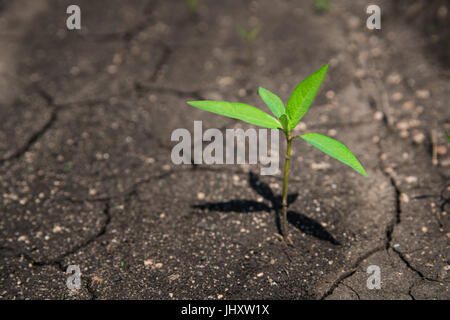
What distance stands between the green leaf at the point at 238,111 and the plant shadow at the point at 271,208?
23.4 inches

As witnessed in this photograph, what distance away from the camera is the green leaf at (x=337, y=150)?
3.73 feet

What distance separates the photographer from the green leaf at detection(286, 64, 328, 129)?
1.25 m

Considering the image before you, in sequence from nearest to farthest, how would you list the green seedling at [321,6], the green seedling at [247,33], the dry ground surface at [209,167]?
1. the dry ground surface at [209,167]
2. the green seedling at [247,33]
3. the green seedling at [321,6]

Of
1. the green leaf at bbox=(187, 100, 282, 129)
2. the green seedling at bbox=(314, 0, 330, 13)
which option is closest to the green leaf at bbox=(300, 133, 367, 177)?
the green leaf at bbox=(187, 100, 282, 129)

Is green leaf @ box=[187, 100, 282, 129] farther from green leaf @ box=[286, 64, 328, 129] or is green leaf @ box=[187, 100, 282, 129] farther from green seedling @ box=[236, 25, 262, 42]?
green seedling @ box=[236, 25, 262, 42]

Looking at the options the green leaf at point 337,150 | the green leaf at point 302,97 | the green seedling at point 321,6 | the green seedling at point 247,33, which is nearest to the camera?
the green leaf at point 337,150

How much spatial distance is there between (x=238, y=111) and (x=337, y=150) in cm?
32

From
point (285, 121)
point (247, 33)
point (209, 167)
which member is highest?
point (247, 33)

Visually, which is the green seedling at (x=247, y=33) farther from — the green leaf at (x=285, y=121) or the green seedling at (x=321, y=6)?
the green leaf at (x=285, y=121)

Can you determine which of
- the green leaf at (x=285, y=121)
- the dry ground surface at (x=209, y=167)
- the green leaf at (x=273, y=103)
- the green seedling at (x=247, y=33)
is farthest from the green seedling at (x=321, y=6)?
the green leaf at (x=285, y=121)

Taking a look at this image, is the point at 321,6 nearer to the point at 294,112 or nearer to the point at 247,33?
the point at 247,33

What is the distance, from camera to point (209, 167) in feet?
6.69

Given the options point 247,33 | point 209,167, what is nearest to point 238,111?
point 209,167
